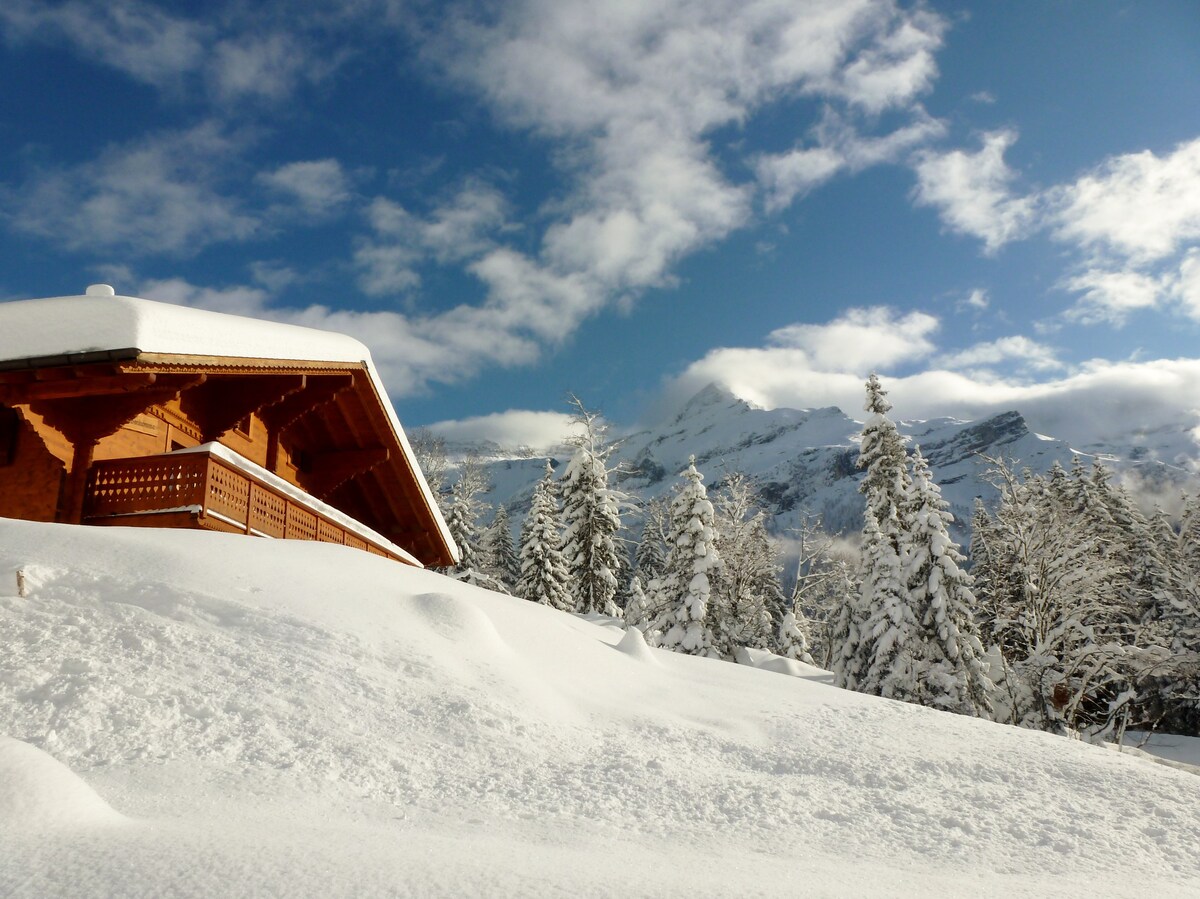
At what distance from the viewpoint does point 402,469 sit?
1816 centimetres

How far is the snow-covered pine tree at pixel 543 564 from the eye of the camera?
37.6m

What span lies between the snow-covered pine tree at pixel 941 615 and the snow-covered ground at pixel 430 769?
48.5 ft

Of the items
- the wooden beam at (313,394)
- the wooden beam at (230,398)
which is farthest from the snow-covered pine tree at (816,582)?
the wooden beam at (230,398)

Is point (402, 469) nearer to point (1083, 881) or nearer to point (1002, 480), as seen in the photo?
point (1083, 881)

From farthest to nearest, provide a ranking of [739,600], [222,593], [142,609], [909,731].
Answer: [739,600] → [909,731] → [222,593] → [142,609]

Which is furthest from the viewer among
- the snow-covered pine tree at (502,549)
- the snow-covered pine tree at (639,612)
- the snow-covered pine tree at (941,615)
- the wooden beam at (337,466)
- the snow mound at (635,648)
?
the snow-covered pine tree at (502,549)

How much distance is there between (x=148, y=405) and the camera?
10.0m

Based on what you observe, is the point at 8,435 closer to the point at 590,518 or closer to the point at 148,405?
the point at 148,405

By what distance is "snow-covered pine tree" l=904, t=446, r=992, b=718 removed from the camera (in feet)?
71.2

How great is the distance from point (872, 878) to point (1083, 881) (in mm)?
1363

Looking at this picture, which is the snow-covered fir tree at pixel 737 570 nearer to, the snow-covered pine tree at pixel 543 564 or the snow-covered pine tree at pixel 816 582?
the snow-covered pine tree at pixel 816 582

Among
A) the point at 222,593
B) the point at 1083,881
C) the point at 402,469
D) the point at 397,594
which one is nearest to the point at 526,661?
the point at 397,594

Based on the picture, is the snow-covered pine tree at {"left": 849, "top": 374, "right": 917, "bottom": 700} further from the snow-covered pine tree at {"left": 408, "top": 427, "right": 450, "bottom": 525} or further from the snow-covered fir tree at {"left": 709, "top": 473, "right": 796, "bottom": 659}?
the snow-covered pine tree at {"left": 408, "top": 427, "right": 450, "bottom": 525}

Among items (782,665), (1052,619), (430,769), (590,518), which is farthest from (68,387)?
(590,518)
